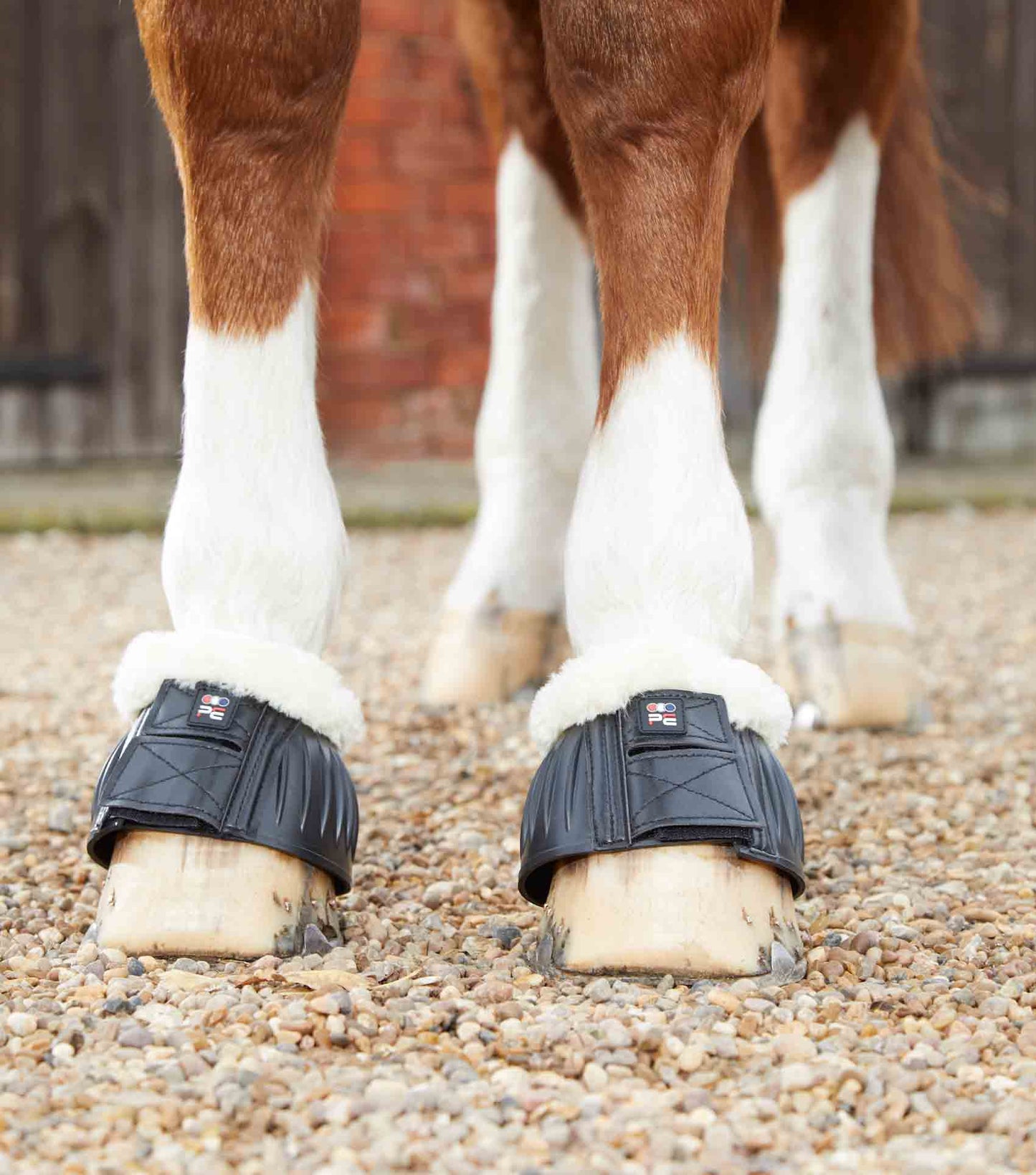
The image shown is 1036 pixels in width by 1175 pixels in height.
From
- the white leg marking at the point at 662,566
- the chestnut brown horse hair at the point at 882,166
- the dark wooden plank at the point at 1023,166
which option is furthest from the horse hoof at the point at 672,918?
the dark wooden plank at the point at 1023,166

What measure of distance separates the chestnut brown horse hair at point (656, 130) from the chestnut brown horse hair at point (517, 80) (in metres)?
0.73

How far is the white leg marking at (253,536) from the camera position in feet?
3.33

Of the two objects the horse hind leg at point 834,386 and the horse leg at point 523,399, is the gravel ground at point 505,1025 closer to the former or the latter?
the horse hind leg at point 834,386

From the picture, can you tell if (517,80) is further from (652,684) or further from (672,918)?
(672,918)

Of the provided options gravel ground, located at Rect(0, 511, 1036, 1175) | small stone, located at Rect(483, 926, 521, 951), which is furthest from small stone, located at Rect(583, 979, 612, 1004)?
small stone, located at Rect(483, 926, 521, 951)

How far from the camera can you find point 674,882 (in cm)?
92

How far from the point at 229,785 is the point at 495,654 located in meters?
0.80

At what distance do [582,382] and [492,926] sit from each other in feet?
3.07

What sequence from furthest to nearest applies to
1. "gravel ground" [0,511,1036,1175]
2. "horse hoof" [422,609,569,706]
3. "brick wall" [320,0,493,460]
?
"brick wall" [320,0,493,460]
"horse hoof" [422,609,569,706]
"gravel ground" [0,511,1036,1175]

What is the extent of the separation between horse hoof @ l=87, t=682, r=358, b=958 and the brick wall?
287 cm

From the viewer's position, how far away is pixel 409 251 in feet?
12.9

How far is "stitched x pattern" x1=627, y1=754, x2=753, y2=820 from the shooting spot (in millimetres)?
934

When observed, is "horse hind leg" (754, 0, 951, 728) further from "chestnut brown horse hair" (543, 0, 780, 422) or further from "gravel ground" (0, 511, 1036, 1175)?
"chestnut brown horse hair" (543, 0, 780, 422)

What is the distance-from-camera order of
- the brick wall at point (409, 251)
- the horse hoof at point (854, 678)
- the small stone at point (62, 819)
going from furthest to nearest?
the brick wall at point (409, 251)
the horse hoof at point (854, 678)
the small stone at point (62, 819)
